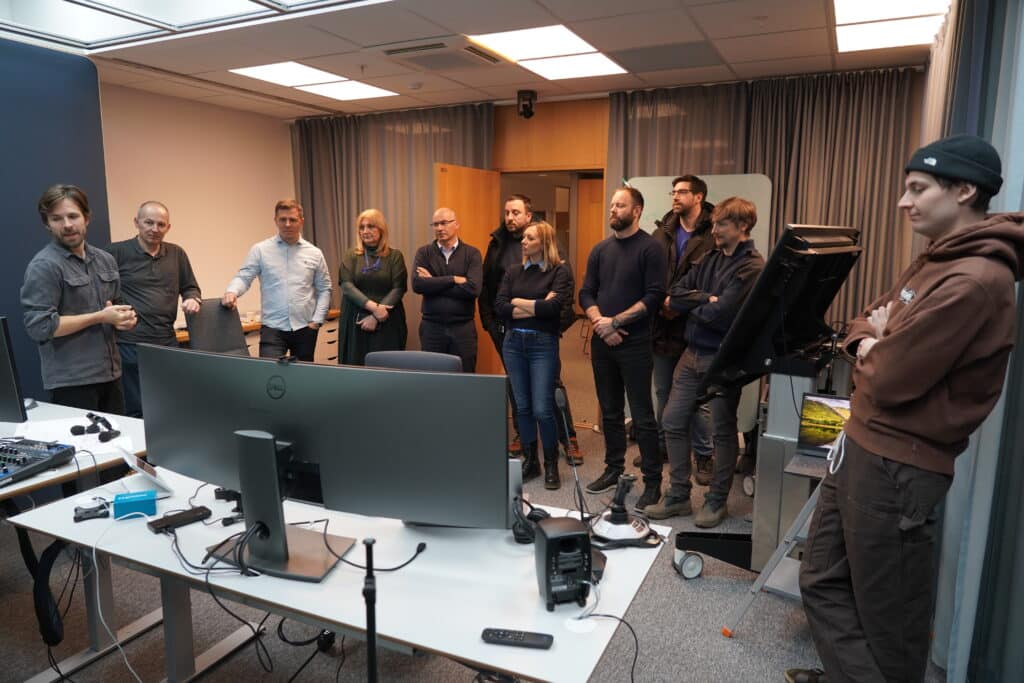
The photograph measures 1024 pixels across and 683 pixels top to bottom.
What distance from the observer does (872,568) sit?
164cm

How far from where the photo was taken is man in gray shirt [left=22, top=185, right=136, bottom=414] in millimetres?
2639

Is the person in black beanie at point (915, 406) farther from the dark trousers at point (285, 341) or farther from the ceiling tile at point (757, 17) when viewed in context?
the dark trousers at point (285, 341)

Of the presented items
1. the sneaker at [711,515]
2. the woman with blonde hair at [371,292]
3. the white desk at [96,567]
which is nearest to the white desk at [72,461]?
the white desk at [96,567]

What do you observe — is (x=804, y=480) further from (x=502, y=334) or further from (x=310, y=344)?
(x=310, y=344)

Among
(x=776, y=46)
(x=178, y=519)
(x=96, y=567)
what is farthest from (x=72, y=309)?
(x=776, y=46)

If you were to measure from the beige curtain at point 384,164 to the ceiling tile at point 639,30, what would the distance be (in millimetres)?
1889

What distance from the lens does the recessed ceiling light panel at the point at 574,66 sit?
161 inches

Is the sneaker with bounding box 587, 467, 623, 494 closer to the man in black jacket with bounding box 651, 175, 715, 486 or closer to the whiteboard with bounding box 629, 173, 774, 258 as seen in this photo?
the man in black jacket with bounding box 651, 175, 715, 486

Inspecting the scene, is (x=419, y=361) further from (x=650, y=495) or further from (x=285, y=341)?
(x=285, y=341)

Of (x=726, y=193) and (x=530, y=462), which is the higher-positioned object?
(x=726, y=193)

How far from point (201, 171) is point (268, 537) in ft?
16.0

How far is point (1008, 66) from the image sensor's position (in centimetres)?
184

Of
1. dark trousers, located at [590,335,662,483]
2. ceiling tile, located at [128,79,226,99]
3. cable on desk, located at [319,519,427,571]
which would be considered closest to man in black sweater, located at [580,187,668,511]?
dark trousers, located at [590,335,662,483]

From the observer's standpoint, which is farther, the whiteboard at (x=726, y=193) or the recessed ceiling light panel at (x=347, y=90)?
the recessed ceiling light panel at (x=347, y=90)
